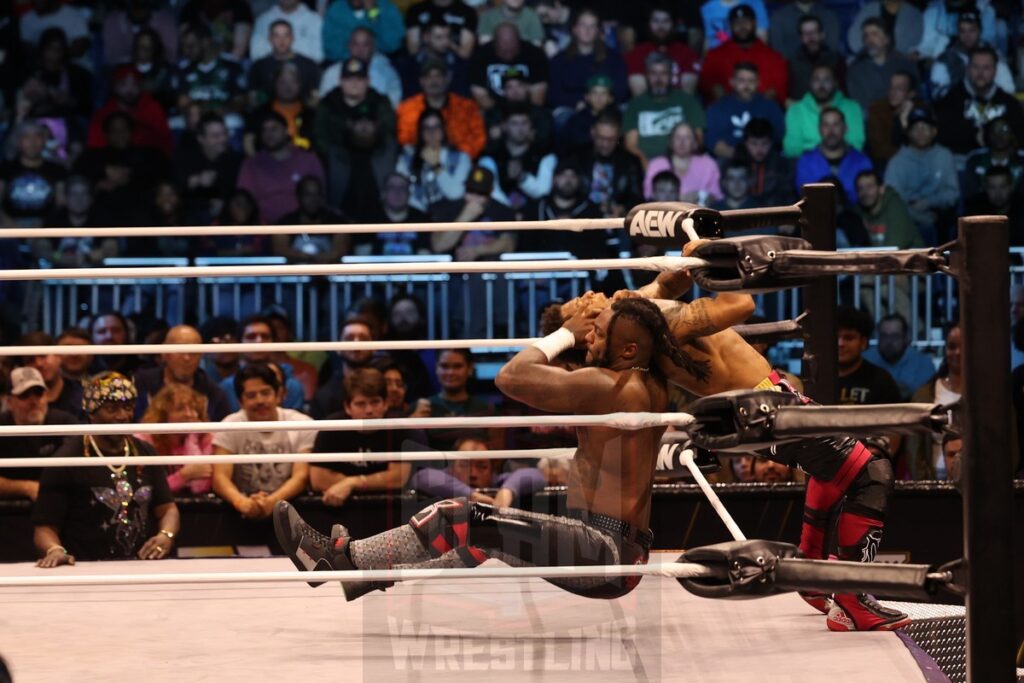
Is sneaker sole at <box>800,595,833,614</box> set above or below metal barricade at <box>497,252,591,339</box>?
below

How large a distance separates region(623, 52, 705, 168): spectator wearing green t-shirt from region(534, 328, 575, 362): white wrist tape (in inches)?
128

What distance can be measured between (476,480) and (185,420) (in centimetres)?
88

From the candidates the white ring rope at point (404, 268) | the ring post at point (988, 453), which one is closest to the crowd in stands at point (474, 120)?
the white ring rope at point (404, 268)

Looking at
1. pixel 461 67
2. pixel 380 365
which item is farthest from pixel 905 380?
pixel 461 67

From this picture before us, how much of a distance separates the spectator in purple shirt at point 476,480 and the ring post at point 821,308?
1134mm

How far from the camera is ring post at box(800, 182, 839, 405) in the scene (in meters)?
2.32

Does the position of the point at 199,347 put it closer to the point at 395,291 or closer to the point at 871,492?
the point at 871,492

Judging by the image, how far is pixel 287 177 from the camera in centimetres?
532

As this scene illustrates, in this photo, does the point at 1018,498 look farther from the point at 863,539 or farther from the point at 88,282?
the point at 88,282

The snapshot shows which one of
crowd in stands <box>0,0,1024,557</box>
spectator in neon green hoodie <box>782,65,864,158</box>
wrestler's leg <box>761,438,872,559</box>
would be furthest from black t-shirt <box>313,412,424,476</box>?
spectator in neon green hoodie <box>782,65,864,158</box>

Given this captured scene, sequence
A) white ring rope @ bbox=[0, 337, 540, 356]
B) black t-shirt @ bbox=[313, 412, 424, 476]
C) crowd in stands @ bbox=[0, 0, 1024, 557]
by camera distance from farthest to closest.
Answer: crowd in stands @ bbox=[0, 0, 1024, 557], black t-shirt @ bbox=[313, 412, 424, 476], white ring rope @ bbox=[0, 337, 540, 356]

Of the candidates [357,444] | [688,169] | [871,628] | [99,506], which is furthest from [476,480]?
[688,169]

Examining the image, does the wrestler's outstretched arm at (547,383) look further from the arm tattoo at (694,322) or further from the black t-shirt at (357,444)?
the black t-shirt at (357,444)

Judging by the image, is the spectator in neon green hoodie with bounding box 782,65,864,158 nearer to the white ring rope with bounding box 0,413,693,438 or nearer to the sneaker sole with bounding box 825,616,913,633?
the sneaker sole with bounding box 825,616,913,633
